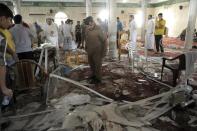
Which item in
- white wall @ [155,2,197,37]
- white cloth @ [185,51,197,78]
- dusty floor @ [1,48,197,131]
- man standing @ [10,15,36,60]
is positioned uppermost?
white wall @ [155,2,197,37]

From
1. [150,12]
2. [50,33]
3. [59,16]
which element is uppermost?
[150,12]

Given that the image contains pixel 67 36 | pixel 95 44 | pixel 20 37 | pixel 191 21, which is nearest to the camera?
pixel 20 37

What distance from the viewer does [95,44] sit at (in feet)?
18.2

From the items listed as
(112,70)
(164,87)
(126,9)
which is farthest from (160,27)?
(126,9)

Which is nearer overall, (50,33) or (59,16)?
(50,33)

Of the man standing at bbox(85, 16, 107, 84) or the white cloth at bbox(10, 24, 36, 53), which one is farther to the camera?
the man standing at bbox(85, 16, 107, 84)

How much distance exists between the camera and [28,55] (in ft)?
17.4

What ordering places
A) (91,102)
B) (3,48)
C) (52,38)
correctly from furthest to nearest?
1. (52,38)
2. (91,102)
3. (3,48)

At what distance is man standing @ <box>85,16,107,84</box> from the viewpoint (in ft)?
18.0

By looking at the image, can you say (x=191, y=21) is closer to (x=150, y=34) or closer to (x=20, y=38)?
(x=150, y=34)

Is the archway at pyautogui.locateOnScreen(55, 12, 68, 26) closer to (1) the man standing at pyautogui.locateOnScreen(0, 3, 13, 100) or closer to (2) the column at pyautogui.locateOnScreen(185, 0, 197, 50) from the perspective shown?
(2) the column at pyautogui.locateOnScreen(185, 0, 197, 50)

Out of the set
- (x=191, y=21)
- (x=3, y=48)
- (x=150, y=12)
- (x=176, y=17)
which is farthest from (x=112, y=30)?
(x=150, y=12)

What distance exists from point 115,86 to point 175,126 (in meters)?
2.22

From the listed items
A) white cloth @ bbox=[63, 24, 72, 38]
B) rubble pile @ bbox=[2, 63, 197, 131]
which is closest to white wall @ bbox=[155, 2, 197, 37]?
white cloth @ bbox=[63, 24, 72, 38]
